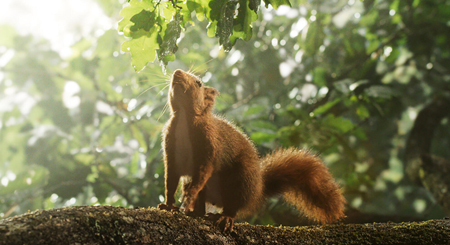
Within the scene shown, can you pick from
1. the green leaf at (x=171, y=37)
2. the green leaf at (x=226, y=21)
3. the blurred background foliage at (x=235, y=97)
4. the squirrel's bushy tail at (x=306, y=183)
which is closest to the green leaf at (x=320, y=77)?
the blurred background foliage at (x=235, y=97)

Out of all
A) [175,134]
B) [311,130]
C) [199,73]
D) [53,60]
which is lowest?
[175,134]

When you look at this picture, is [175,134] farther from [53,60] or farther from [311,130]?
[53,60]

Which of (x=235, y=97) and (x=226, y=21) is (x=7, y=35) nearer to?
(x=235, y=97)

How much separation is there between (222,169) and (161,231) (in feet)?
2.95

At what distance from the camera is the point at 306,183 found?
2.70 meters

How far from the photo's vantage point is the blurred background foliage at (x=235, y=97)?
3580 mm

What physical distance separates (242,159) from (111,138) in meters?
2.38

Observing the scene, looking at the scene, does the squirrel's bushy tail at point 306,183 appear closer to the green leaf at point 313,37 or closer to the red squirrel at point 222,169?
the red squirrel at point 222,169

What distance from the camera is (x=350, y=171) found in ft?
14.2

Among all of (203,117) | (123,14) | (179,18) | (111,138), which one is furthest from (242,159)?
(111,138)

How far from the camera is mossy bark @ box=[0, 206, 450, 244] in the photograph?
1219 mm

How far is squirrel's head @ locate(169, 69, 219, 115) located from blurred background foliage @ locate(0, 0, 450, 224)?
0.68 meters

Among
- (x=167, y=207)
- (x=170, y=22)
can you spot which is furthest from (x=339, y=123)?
(x=170, y=22)

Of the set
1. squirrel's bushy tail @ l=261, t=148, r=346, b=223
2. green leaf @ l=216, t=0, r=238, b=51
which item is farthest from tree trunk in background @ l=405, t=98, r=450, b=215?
green leaf @ l=216, t=0, r=238, b=51
